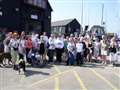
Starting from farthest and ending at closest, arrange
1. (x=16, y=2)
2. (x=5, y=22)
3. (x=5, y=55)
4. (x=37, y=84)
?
(x=16, y=2) → (x=5, y=22) → (x=5, y=55) → (x=37, y=84)

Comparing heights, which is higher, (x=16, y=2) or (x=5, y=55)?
(x=16, y=2)

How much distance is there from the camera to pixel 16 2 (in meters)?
40.2

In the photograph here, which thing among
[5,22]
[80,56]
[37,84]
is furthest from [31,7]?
[37,84]

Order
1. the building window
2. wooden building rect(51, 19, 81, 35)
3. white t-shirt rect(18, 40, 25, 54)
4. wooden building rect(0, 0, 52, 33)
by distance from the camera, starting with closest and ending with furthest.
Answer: white t-shirt rect(18, 40, 25, 54) < wooden building rect(0, 0, 52, 33) < the building window < wooden building rect(51, 19, 81, 35)

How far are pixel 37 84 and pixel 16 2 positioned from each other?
2615cm

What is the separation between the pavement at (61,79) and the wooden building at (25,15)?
18.7m

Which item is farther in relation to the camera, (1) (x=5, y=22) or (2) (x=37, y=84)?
(1) (x=5, y=22)

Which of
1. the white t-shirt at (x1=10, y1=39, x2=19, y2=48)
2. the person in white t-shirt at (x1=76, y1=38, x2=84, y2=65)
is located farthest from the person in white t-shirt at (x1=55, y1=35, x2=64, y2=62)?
the white t-shirt at (x1=10, y1=39, x2=19, y2=48)

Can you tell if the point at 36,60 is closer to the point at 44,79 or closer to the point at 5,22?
the point at 44,79

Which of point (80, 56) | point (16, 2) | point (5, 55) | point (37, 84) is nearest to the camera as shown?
point (37, 84)

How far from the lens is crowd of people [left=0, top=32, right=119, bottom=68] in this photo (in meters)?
19.2

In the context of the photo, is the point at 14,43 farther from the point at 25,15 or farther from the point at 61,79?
the point at 25,15

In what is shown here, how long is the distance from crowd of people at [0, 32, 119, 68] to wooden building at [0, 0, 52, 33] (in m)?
14.8

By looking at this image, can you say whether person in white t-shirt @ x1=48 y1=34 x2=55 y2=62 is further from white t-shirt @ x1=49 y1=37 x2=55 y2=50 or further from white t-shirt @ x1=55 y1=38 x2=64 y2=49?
white t-shirt @ x1=55 y1=38 x2=64 y2=49
